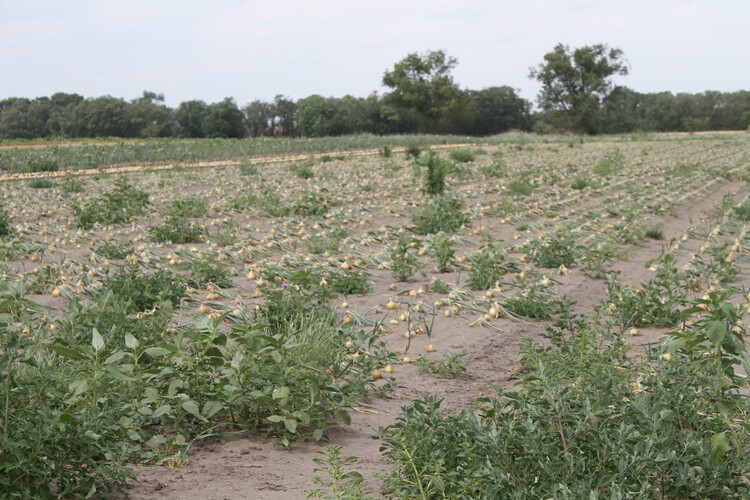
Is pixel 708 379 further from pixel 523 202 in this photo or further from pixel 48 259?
pixel 523 202

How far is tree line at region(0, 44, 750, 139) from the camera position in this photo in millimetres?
52750

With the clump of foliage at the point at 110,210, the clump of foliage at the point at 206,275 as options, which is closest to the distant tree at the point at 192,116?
the clump of foliage at the point at 110,210

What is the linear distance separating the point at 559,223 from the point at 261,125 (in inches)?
2878

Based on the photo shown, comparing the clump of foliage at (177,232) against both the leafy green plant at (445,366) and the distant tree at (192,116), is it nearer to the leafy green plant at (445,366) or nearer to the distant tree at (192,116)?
the leafy green plant at (445,366)

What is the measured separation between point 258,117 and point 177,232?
74.0 metres

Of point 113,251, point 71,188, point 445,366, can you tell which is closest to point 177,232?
point 113,251

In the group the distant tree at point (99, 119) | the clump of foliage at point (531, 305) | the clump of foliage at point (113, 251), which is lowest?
the clump of foliage at point (531, 305)

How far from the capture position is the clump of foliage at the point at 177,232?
8.48 m

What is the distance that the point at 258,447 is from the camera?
3135 millimetres

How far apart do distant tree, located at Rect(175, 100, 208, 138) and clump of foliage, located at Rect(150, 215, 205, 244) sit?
61369 millimetres

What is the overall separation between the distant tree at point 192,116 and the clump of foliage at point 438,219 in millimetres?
61516

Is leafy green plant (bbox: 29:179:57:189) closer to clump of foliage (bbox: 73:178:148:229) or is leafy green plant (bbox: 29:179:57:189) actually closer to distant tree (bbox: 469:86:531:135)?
clump of foliage (bbox: 73:178:148:229)

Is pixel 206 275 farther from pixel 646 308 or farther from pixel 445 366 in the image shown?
pixel 646 308

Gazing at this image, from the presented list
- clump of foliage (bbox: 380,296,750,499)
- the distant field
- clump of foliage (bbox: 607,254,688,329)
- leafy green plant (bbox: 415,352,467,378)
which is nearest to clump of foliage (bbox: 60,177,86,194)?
the distant field
